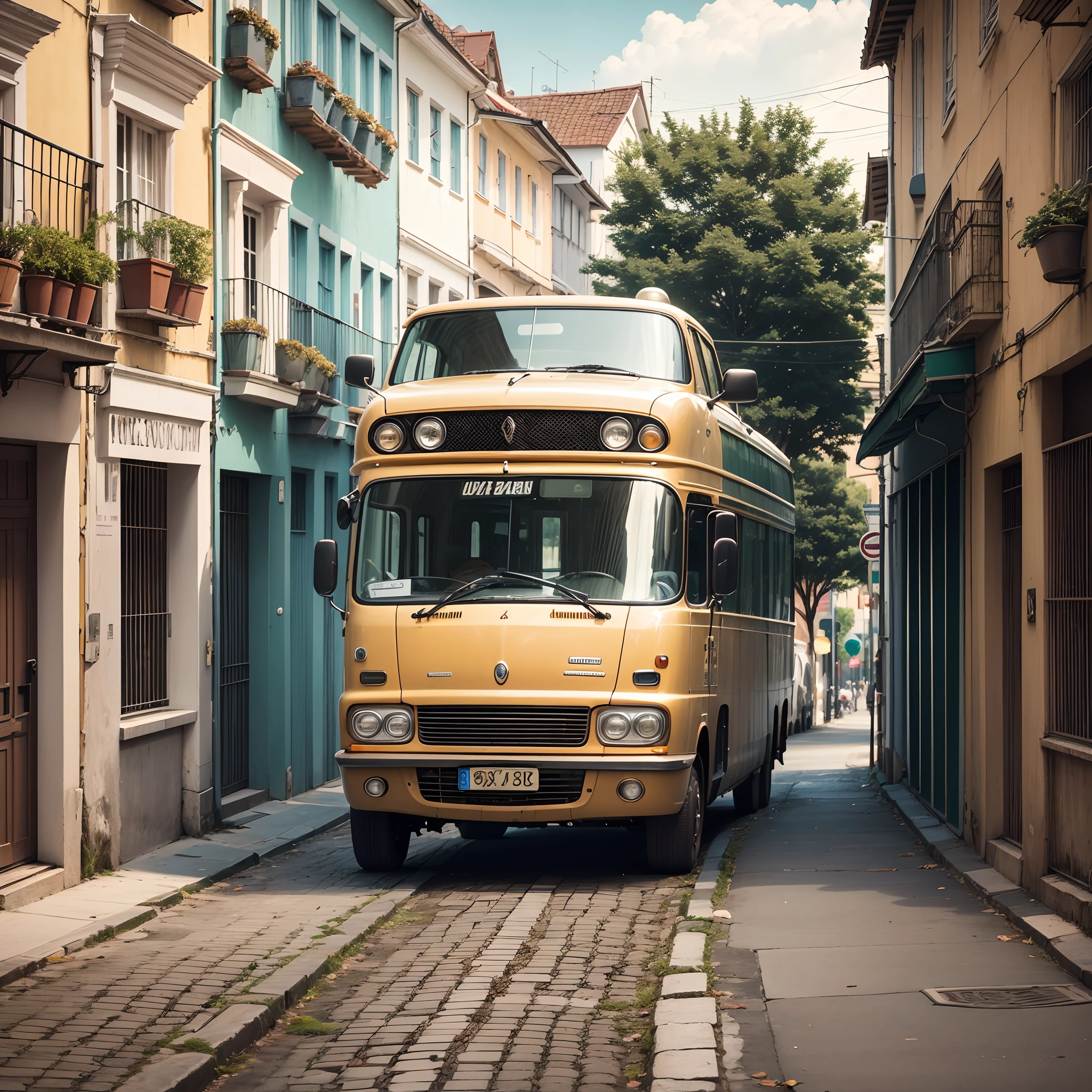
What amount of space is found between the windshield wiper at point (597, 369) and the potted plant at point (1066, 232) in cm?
386

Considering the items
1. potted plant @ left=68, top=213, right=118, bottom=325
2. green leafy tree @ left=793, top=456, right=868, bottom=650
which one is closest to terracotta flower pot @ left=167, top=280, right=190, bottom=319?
potted plant @ left=68, top=213, right=118, bottom=325

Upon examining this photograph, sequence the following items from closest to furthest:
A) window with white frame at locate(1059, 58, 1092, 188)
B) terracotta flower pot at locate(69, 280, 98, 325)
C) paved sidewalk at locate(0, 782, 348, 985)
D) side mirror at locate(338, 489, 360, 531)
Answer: paved sidewalk at locate(0, 782, 348, 985) → window with white frame at locate(1059, 58, 1092, 188) → terracotta flower pot at locate(69, 280, 98, 325) → side mirror at locate(338, 489, 360, 531)

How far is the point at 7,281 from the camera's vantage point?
33.6 ft

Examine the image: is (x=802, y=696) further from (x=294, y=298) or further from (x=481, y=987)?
(x=481, y=987)

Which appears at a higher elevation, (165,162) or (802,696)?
(165,162)

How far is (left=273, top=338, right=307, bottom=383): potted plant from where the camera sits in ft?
57.8

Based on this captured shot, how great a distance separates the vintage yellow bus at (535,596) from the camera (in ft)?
37.2

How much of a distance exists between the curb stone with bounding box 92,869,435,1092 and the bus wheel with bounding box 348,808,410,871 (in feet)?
5.34

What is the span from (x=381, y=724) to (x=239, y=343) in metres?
5.80

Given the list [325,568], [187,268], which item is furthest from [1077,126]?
[187,268]

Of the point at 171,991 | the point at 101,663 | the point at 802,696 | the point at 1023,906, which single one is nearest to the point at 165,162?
the point at 101,663

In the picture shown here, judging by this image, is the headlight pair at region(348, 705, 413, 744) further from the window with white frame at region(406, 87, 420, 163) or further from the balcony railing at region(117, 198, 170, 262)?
the window with white frame at region(406, 87, 420, 163)

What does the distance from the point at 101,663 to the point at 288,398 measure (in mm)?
5465

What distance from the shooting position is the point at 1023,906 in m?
9.91
